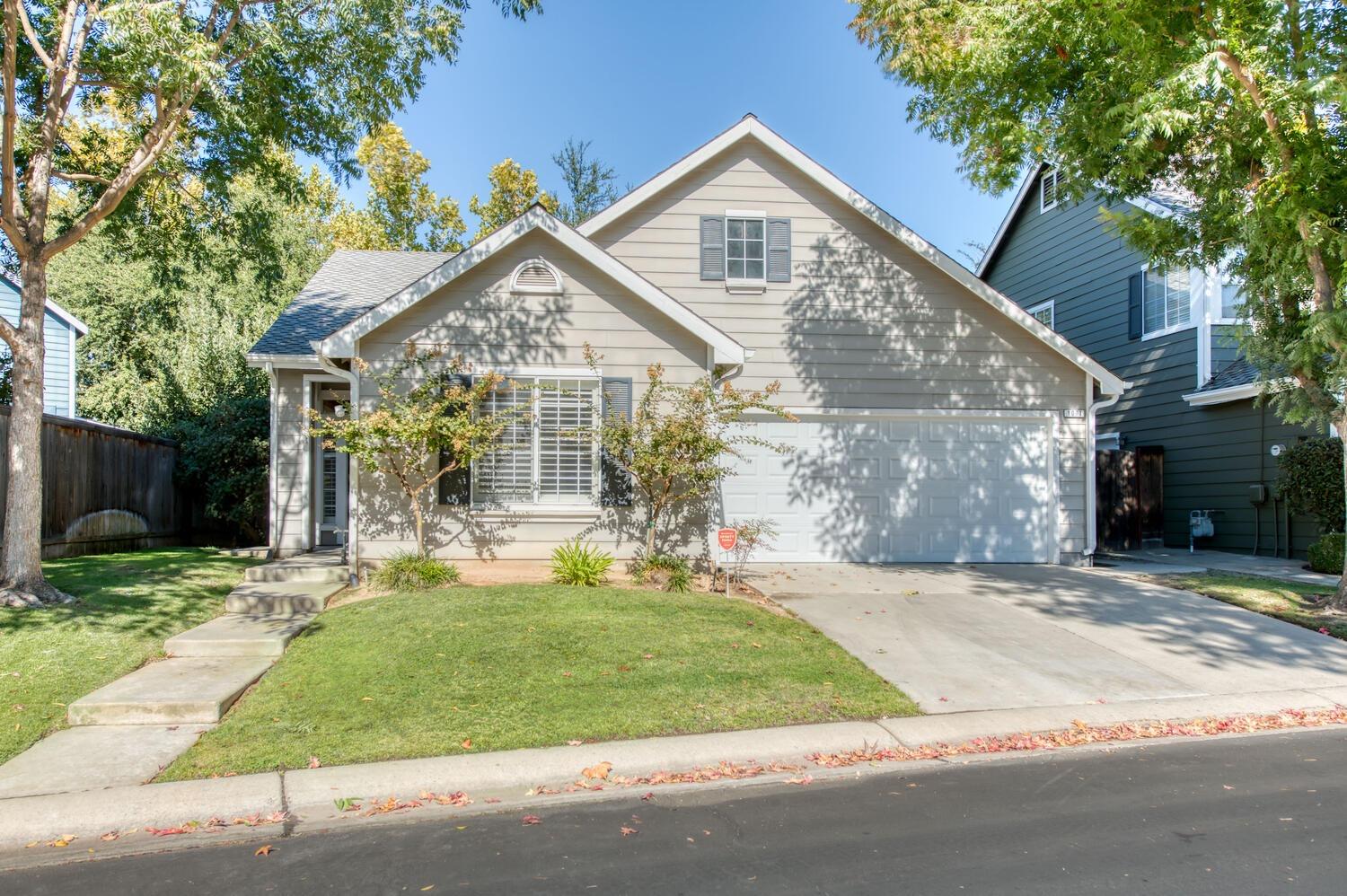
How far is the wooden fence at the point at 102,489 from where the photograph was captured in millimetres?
11477

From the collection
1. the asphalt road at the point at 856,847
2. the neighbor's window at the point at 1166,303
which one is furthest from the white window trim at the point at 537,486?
the neighbor's window at the point at 1166,303

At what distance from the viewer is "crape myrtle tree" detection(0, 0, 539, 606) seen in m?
8.12

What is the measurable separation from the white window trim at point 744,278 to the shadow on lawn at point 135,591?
307 inches

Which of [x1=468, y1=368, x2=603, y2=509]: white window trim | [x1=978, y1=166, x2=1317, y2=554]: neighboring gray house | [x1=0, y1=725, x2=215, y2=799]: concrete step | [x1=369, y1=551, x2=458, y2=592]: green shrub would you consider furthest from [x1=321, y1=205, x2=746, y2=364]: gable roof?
[x1=978, y1=166, x2=1317, y2=554]: neighboring gray house

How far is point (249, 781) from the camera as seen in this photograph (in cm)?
480

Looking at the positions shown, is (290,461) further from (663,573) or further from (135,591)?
(663,573)

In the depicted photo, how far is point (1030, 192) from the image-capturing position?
63.0 feet

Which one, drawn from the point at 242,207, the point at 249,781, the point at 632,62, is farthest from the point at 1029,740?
the point at 632,62

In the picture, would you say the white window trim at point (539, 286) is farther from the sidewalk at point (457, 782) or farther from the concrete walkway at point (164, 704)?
the sidewalk at point (457, 782)

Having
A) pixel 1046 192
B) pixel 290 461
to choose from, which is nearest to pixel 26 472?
pixel 290 461

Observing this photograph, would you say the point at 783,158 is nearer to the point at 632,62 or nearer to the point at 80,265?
the point at 632,62

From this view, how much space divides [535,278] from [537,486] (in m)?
2.53

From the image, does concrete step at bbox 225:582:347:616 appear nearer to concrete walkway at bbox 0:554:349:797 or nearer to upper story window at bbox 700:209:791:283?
concrete walkway at bbox 0:554:349:797

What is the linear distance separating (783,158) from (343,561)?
333 inches
